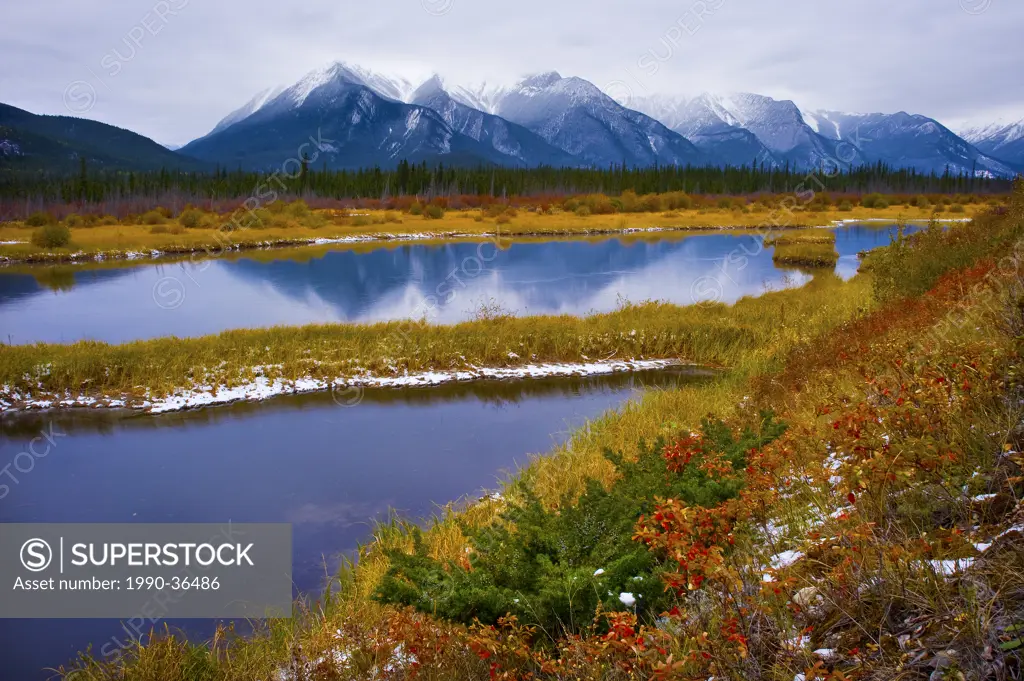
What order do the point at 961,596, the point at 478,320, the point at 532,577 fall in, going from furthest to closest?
the point at 478,320 < the point at 532,577 < the point at 961,596

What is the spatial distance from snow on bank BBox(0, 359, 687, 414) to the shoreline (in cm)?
3098

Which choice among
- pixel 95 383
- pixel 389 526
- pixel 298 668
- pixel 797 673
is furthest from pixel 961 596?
pixel 95 383

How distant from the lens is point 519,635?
4004 millimetres

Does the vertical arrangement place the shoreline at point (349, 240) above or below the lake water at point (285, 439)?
above

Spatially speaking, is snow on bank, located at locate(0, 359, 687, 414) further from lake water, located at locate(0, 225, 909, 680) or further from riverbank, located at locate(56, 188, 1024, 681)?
riverbank, located at locate(56, 188, 1024, 681)

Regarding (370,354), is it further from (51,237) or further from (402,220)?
(402,220)

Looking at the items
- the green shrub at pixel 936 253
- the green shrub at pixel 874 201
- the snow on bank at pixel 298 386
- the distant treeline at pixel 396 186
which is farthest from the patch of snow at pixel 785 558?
the green shrub at pixel 874 201

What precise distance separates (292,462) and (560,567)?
26.2 feet

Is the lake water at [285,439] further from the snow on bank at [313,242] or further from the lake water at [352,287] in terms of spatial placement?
the snow on bank at [313,242]

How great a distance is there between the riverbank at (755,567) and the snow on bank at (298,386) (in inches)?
323

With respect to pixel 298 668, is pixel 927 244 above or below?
above

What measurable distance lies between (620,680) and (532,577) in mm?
1422

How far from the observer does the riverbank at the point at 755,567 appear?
122 inches

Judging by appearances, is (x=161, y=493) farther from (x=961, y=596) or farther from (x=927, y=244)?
(x=927, y=244)
